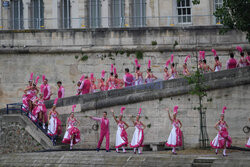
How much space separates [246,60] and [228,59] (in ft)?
8.98

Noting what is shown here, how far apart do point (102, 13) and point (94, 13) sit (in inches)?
15.8

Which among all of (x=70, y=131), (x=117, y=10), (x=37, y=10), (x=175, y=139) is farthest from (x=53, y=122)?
(x=37, y=10)

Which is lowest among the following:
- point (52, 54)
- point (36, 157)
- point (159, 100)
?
point (36, 157)

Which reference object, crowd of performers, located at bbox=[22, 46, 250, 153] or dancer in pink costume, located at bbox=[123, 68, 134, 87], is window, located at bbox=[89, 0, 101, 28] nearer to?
crowd of performers, located at bbox=[22, 46, 250, 153]

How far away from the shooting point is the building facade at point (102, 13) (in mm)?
32906

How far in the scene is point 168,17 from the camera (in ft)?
108

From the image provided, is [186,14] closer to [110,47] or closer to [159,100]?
[110,47]

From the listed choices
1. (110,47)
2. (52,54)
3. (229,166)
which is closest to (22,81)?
(52,54)

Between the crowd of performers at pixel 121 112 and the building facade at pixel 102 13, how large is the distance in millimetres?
3962

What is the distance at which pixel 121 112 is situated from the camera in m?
24.9

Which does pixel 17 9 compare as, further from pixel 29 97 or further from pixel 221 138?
pixel 221 138

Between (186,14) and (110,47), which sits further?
(186,14)

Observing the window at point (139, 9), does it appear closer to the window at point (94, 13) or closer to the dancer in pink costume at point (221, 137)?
the window at point (94, 13)

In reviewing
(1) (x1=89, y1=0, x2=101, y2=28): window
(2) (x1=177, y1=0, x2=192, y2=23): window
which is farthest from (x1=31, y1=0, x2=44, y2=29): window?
(2) (x1=177, y1=0, x2=192, y2=23): window
